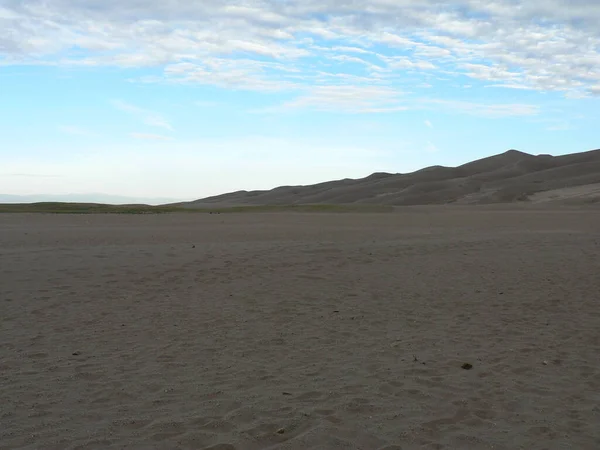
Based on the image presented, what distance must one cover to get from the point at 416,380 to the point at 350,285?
528 cm

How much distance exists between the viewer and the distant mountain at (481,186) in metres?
54.7

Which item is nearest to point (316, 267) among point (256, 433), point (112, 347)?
point (112, 347)

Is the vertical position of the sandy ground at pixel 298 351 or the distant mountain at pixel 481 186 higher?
the distant mountain at pixel 481 186

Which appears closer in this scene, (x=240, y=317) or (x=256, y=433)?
(x=256, y=433)

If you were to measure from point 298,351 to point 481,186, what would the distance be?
2458 inches

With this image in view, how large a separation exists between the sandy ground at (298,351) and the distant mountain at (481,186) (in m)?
35.4

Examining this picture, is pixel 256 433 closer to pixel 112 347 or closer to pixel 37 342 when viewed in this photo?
pixel 112 347

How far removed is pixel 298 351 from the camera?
697 cm

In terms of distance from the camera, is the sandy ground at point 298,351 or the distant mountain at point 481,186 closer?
the sandy ground at point 298,351

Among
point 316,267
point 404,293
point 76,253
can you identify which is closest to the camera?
point 404,293

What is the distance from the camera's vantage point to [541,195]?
51.9m

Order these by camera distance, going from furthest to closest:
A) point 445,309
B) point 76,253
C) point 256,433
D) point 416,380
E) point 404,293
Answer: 1. point 76,253
2. point 404,293
3. point 445,309
4. point 416,380
5. point 256,433

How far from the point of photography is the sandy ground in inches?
188

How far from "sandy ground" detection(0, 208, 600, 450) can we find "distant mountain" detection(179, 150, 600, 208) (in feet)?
116
